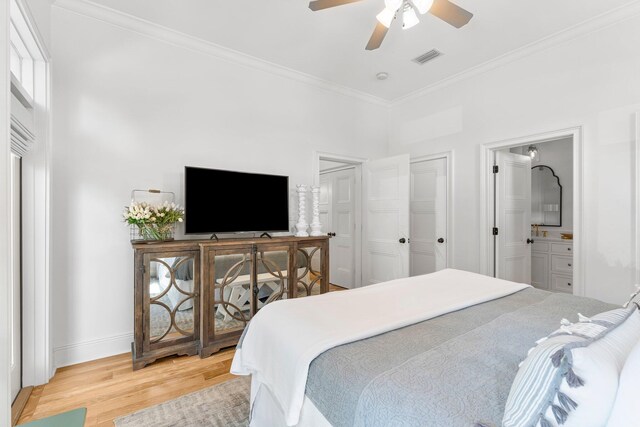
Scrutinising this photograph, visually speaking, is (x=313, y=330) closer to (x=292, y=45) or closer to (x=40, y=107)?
(x=40, y=107)

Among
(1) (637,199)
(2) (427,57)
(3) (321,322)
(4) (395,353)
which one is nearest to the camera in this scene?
(4) (395,353)

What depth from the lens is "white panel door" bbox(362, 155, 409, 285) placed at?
3807 millimetres

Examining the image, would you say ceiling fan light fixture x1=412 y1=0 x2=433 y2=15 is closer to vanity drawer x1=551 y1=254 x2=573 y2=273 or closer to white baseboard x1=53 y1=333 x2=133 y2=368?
white baseboard x1=53 y1=333 x2=133 y2=368

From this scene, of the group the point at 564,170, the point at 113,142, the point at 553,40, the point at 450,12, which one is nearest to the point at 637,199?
the point at 553,40

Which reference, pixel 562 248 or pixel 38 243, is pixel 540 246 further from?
pixel 38 243

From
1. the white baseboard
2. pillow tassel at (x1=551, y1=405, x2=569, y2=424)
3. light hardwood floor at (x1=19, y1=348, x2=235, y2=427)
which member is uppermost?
pillow tassel at (x1=551, y1=405, x2=569, y2=424)

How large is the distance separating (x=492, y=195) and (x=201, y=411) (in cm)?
348

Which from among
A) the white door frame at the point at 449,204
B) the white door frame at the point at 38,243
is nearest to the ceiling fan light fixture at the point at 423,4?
the white door frame at the point at 449,204

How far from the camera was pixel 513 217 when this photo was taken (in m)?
3.71

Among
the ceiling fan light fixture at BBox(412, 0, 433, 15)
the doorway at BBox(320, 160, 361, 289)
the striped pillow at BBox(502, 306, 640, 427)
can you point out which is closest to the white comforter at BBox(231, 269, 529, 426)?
the striped pillow at BBox(502, 306, 640, 427)

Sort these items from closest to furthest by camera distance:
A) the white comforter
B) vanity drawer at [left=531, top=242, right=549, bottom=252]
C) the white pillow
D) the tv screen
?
the white pillow → the white comforter → the tv screen → vanity drawer at [left=531, top=242, right=549, bottom=252]

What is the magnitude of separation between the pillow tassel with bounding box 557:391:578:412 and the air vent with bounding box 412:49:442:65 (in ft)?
10.8

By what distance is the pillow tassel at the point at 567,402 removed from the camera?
2.12 ft

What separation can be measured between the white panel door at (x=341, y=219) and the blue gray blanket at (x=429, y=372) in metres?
3.16
